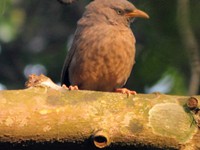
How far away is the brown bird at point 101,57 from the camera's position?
500 centimetres

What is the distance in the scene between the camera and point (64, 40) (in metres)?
8.97

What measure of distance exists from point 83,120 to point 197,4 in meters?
0.74

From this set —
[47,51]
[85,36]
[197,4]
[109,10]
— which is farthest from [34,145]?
[47,51]

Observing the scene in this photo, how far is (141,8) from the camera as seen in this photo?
2.90m

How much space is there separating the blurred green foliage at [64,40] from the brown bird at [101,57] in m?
0.16

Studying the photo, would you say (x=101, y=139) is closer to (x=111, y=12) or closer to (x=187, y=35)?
(x=187, y=35)

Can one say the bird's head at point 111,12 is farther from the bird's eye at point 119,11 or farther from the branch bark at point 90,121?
the branch bark at point 90,121

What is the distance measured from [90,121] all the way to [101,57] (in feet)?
6.99

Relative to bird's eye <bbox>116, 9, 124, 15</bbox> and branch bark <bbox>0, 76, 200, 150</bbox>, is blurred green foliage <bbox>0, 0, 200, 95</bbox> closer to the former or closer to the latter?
branch bark <bbox>0, 76, 200, 150</bbox>

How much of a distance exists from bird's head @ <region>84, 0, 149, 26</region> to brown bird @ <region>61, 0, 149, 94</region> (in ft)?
0.33

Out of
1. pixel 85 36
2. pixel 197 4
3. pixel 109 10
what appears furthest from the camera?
pixel 109 10

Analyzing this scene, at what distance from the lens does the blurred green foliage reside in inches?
112

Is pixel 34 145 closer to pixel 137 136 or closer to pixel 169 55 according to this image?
pixel 137 136

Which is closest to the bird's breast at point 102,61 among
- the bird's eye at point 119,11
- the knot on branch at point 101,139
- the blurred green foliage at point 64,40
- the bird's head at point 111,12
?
the blurred green foliage at point 64,40
